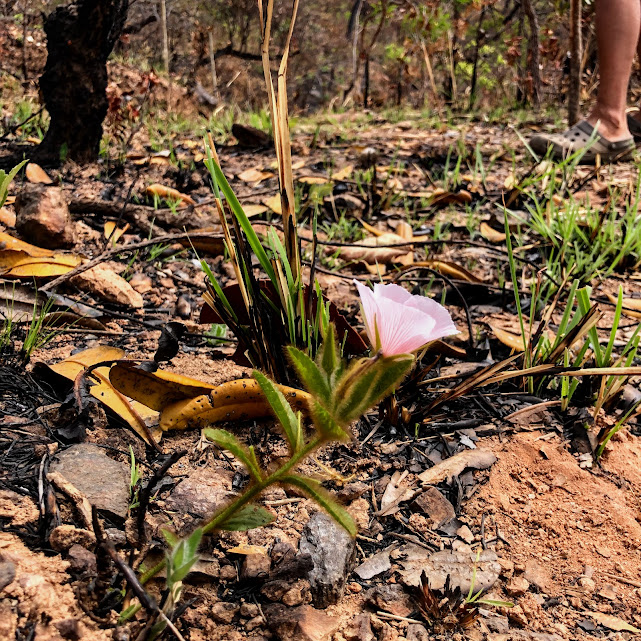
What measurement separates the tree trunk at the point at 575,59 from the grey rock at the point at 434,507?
3.08 meters

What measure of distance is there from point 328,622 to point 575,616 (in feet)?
1.25

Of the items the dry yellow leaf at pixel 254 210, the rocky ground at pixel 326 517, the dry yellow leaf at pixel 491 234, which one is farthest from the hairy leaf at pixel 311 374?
the dry yellow leaf at pixel 491 234

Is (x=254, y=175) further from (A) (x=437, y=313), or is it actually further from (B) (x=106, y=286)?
(A) (x=437, y=313)

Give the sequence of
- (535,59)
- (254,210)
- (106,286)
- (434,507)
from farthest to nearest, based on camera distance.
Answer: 1. (535,59)
2. (254,210)
3. (106,286)
4. (434,507)

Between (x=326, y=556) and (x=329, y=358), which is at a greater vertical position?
(x=329, y=358)

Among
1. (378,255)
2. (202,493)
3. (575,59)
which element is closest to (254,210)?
(378,255)

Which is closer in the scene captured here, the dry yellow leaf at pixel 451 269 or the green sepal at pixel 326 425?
the green sepal at pixel 326 425

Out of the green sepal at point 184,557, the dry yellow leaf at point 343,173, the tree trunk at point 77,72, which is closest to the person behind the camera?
the green sepal at point 184,557

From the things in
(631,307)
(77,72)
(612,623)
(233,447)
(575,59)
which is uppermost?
(575,59)

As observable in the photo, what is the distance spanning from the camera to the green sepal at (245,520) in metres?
0.78

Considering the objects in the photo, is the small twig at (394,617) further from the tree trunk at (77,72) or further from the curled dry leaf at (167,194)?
the tree trunk at (77,72)

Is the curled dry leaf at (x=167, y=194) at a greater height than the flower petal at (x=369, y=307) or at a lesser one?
lesser

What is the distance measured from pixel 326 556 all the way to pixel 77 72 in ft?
8.24

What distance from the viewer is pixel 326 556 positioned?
3.11 ft
